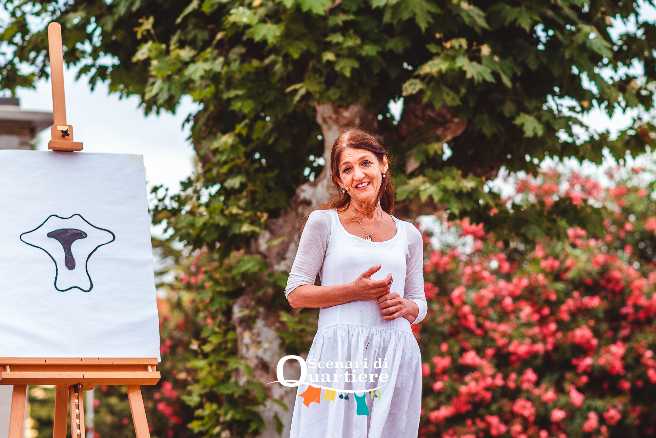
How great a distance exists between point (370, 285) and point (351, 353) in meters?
0.26

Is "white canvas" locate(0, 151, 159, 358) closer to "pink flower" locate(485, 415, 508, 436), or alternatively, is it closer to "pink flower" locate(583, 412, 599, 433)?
"pink flower" locate(485, 415, 508, 436)

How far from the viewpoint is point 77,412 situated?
4.51m

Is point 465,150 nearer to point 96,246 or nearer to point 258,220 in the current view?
point 258,220

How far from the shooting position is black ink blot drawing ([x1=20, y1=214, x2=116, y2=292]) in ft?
15.4

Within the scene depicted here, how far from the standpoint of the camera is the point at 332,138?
7.66 m

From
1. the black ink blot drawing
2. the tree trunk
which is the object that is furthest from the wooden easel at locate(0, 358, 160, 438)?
the tree trunk

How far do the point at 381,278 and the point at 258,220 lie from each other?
4.39m

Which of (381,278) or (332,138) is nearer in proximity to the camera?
(381,278)

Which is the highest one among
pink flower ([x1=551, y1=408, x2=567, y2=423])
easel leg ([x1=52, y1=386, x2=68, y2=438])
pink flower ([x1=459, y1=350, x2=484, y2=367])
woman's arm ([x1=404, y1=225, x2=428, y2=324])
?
pink flower ([x1=459, y1=350, x2=484, y2=367])

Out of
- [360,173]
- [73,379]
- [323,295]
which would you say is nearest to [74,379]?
[73,379]

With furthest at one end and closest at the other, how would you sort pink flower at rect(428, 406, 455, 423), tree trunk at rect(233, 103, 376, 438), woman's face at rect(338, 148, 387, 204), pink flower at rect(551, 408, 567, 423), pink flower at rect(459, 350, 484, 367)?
pink flower at rect(459, 350, 484, 367), pink flower at rect(428, 406, 455, 423), pink flower at rect(551, 408, 567, 423), tree trunk at rect(233, 103, 376, 438), woman's face at rect(338, 148, 387, 204)

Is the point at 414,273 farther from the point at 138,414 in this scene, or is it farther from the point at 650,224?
the point at 650,224

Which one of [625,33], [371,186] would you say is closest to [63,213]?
[371,186]

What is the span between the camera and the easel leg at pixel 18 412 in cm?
423
